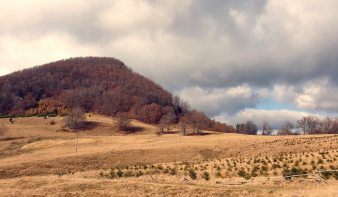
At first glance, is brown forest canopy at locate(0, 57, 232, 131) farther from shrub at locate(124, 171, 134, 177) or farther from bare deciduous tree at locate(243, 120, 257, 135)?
shrub at locate(124, 171, 134, 177)

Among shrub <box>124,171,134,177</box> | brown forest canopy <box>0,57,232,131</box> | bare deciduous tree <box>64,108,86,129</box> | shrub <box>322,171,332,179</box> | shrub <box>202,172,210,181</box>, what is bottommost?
shrub <box>124,171,134,177</box>

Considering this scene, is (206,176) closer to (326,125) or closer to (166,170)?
(166,170)

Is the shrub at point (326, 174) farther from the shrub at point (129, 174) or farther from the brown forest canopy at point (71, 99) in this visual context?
the brown forest canopy at point (71, 99)

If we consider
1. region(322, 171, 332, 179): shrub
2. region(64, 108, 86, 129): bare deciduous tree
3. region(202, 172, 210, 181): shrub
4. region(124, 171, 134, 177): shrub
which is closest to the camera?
region(322, 171, 332, 179): shrub

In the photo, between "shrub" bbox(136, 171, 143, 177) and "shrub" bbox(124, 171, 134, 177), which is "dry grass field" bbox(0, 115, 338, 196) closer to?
"shrub" bbox(136, 171, 143, 177)

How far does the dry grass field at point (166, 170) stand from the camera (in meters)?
17.1

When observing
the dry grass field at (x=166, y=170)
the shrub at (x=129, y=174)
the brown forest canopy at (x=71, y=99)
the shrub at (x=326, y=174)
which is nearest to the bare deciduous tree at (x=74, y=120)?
the dry grass field at (x=166, y=170)

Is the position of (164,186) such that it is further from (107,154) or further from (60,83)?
(60,83)

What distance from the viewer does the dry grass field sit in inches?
672

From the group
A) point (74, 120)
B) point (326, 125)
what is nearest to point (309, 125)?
point (326, 125)

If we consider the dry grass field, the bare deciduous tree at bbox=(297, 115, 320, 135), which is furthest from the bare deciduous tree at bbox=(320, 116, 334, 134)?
the dry grass field

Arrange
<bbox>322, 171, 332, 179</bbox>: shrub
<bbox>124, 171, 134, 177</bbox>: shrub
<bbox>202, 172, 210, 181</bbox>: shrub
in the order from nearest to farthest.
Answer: <bbox>322, 171, 332, 179</bbox>: shrub, <bbox>202, 172, 210, 181</bbox>: shrub, <bbox>124, 171, 134, 177</bbox>: shrub

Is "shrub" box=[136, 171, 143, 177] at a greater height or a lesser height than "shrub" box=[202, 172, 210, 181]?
lesser

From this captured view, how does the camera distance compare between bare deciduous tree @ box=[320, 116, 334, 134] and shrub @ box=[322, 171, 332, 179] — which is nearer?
shrub @ box=[322, 171, 332, 179]
